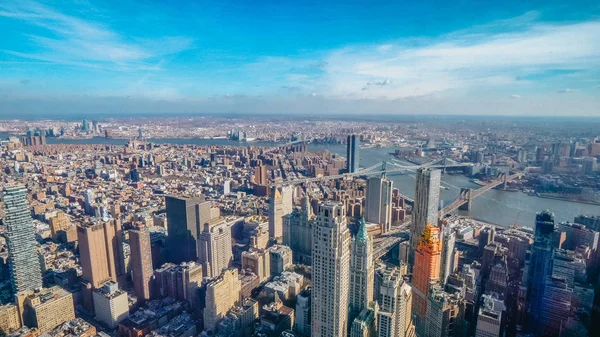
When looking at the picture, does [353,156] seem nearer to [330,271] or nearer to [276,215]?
[276,215]

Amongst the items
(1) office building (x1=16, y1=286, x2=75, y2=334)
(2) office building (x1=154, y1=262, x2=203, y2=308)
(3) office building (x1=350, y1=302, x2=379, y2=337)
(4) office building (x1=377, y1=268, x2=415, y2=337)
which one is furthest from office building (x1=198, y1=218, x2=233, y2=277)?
(4) office building (x1=377, y1=268, x2=415, y2=337)

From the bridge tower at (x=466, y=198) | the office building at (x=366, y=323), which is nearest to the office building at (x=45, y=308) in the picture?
the office building at (x=366, y=323)

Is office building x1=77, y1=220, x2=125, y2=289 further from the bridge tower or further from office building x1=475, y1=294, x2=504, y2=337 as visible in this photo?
the bridge tower

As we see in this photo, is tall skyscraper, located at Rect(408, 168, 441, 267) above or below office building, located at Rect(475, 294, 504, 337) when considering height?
above

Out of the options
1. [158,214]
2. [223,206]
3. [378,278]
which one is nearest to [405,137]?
[223,206]

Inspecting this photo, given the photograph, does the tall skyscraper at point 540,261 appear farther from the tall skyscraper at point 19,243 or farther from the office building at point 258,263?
the tall skyscraper at point 19,243

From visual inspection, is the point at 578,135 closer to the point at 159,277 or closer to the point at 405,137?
the point at 159,277
